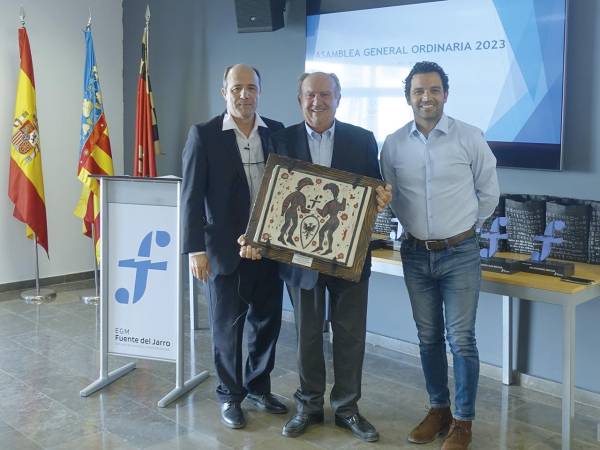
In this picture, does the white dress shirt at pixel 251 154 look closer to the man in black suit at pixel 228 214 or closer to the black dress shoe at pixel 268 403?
the man in black suit at pixel 228 214

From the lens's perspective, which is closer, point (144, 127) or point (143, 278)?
point (143, 278)

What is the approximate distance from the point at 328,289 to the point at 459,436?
79 cm

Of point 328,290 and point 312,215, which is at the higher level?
point 312,215

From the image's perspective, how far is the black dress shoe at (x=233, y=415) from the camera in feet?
10.4

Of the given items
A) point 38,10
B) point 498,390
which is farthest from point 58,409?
point 38,10

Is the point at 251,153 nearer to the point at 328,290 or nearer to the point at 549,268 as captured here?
the point at 328,290

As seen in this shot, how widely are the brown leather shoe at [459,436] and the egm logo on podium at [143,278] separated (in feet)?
4.45

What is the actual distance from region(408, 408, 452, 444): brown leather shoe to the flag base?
3.33 meters

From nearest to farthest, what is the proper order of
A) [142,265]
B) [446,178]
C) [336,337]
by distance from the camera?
1. [446,178]
2. [336,337]
3. [142,265]

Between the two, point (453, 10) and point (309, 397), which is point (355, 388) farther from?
point (453, 10)

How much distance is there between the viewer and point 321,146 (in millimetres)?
2975

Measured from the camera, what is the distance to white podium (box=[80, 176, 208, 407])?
11.4 ft

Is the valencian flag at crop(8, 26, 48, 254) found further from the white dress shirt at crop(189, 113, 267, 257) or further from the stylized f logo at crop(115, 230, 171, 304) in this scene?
the white dress shirt at crop(189, 113, 267, 257)

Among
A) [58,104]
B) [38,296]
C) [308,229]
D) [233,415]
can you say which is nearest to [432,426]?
[233,415]
